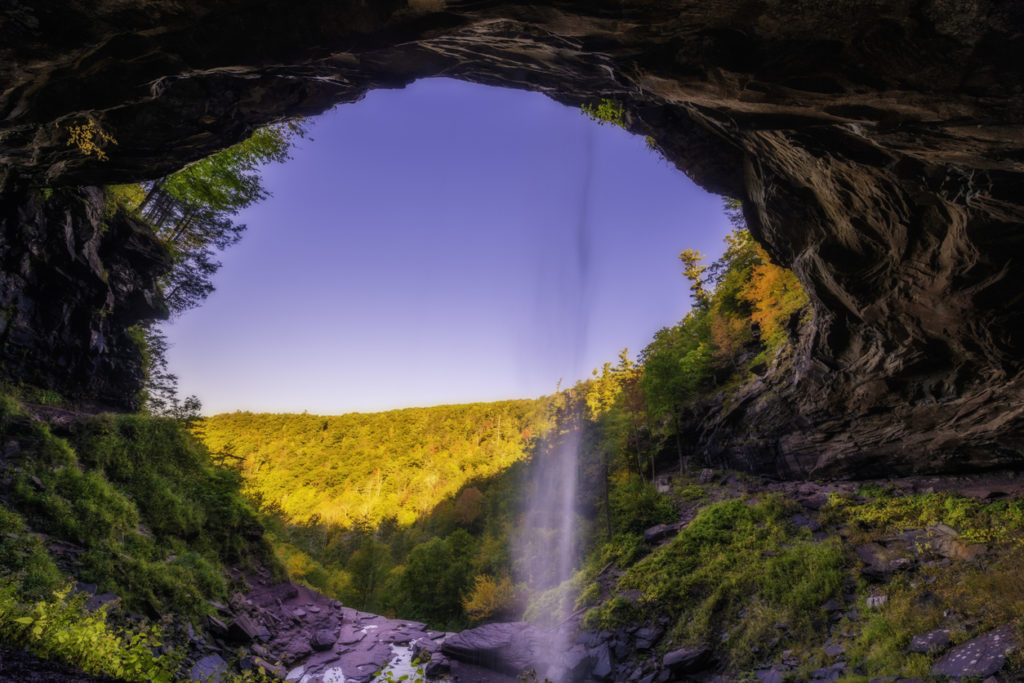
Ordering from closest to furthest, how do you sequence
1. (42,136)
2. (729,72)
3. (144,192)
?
(729,72) → (42,136) → (144,192)

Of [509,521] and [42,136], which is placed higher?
[42,136]

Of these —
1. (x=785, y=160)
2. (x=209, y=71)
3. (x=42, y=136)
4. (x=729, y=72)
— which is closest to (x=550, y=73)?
(x=729, y=72)

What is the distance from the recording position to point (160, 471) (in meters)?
16.1

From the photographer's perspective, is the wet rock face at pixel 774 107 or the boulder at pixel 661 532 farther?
the boulder at pixel 661 532

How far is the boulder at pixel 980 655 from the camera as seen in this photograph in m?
6.00

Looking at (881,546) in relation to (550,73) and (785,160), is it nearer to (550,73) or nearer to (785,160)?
(785,160)

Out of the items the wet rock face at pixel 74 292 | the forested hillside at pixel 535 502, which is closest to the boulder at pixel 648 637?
the forested hillside at pixel 535 502

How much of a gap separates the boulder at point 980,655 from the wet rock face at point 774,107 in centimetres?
596

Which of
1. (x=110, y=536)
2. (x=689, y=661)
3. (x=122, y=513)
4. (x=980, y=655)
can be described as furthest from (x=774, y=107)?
(x=122, y=513)

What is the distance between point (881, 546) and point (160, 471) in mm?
25852

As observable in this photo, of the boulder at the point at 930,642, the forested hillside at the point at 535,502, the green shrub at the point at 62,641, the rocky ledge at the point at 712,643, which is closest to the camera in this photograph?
the green shrub at the point at 62,641

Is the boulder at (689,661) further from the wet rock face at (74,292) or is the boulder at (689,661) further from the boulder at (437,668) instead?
the wet rock face at (74,292)

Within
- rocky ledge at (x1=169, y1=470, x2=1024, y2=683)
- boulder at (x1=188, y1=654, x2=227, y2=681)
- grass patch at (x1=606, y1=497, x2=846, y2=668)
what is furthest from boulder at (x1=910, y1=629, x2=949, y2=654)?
boulder at (x1=188, y1=654, x2=227, y2=681)

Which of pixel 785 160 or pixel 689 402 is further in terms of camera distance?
pixel 689 402
